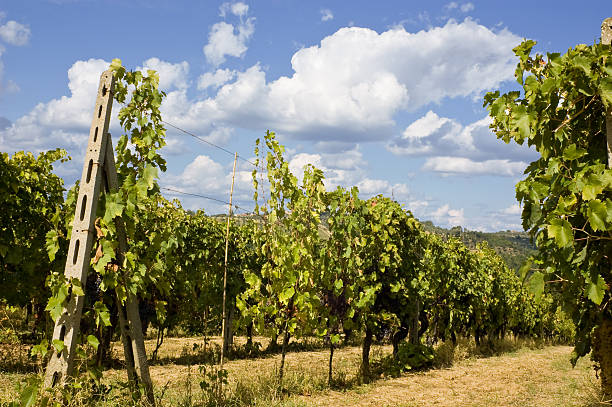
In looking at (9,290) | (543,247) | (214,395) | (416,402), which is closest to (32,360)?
(9,290)

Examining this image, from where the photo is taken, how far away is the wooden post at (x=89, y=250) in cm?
422

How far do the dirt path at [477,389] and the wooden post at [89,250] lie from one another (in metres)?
3.85

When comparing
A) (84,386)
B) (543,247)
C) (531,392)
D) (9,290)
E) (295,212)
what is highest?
(295,212)

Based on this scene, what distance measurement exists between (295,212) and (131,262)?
3.73 meters

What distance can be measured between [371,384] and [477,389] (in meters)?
2.39

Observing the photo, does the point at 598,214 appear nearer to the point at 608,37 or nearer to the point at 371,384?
the point at 608,37

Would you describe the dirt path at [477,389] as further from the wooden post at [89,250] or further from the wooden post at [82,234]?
the wooden post at [82,234]

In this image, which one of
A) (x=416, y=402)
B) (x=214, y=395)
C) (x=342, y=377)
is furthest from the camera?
(x=342, y=377)

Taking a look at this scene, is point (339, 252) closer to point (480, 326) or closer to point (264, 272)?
point (264, 272)

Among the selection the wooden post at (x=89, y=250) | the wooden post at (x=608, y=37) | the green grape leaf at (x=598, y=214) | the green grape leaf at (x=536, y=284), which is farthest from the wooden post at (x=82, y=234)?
the wooden post at (x=608, y=37)

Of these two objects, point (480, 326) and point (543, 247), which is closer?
point (543, 247)

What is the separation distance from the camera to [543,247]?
4566 mm

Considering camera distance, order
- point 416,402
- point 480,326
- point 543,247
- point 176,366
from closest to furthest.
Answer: point 543,247 < point 416,402 < point 176,366 < point 480,326

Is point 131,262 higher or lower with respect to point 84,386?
higher
